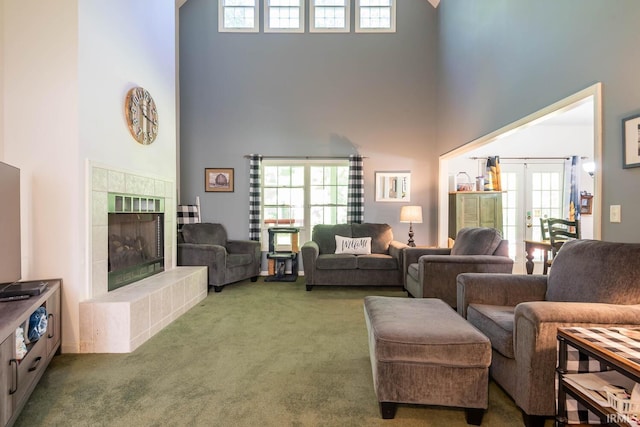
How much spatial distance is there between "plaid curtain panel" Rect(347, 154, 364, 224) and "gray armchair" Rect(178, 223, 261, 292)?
5.14 feet

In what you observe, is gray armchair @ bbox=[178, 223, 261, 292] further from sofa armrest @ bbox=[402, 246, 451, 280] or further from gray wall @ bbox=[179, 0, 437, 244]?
sofa armrest @ bbox=[402, 246, 451, 280]

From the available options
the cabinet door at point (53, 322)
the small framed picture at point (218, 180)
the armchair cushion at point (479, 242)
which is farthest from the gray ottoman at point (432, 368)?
the small framed picture at point (218, 180)

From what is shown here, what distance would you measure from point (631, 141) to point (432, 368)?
6.05 feet

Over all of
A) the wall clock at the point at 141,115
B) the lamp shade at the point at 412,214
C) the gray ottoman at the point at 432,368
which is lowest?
the gray ottoman at the point at 432,368

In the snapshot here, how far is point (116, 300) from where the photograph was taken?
249cm

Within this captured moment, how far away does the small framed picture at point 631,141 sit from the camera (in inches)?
76.5

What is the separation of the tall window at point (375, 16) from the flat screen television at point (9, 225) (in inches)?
196

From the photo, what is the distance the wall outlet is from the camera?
209 cm

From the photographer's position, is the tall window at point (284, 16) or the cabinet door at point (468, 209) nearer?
the cabinet door at point (468, 209)

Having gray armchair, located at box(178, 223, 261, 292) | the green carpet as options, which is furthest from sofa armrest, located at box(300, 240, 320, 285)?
the green carpet

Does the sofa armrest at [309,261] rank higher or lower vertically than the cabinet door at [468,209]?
lower

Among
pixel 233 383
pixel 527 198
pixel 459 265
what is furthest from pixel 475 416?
pixel 527 198

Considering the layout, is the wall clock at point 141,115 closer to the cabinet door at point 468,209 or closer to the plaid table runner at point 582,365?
the plaid table runner at point 582,365

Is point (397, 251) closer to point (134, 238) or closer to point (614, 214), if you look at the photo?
point (614, 214)
